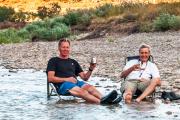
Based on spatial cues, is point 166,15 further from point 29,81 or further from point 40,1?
point 40,1

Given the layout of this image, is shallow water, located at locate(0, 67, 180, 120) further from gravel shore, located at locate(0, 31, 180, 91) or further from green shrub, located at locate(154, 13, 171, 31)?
green shrub, located at locate(154, 13, 171, 31)

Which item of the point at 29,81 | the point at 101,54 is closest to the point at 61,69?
the point at 29,81

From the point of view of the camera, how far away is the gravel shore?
61.6 ft

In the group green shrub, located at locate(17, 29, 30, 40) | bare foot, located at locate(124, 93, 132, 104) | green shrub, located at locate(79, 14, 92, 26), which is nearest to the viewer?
bare foot, located at locate(124, 93, 132, 104)

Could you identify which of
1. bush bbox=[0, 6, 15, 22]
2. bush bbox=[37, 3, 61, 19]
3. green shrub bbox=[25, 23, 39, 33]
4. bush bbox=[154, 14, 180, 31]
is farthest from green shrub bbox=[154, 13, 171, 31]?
bush bbox=[0, 6, 15, 22]

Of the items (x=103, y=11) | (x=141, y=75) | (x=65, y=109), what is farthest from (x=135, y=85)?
(x=103, y=11)

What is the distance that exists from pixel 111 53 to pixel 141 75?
11.8 metres

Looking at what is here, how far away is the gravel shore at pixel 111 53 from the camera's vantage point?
18.8 metres

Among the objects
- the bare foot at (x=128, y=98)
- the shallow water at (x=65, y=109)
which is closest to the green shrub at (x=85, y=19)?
the shallow water at (x=65, y=109)

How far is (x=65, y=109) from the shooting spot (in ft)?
38.7

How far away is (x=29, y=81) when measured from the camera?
54.3 ft

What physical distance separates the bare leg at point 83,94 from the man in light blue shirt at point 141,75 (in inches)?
24.2

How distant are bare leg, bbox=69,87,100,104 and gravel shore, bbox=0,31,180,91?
116 inches

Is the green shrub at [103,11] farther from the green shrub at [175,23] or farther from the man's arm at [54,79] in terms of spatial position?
the man's arm at [54,79]
